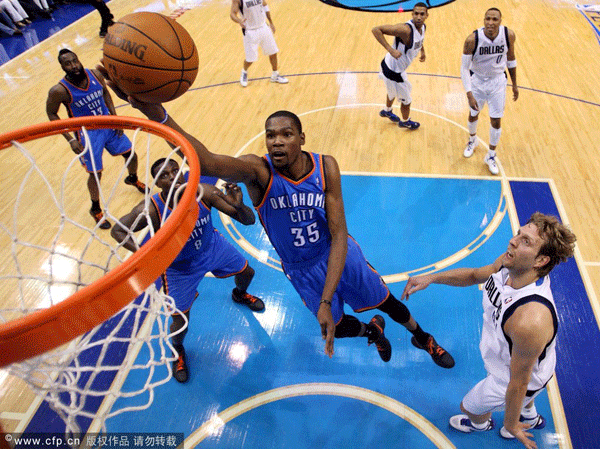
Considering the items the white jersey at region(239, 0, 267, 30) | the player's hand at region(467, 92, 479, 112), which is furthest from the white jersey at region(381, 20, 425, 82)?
the white jersey at region(239, 0, 267, 30)

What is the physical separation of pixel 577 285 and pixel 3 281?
5.38 m

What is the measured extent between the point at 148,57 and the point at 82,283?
3.66ft

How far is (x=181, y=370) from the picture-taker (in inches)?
138

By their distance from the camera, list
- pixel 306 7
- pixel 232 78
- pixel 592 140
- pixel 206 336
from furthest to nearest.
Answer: pixel 306 7 → pixel 232 78 → pixel 592 140 → pixel 206 336

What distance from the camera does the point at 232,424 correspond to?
3.24 metres

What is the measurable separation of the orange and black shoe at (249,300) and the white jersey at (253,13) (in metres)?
4.91

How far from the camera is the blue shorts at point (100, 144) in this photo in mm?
4754

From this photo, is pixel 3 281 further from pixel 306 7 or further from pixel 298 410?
pixel 306 7

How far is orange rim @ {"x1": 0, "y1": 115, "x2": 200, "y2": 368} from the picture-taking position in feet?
4.70

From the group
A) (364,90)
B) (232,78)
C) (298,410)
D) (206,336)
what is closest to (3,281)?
(206,336)

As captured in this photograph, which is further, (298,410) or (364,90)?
(364,90)

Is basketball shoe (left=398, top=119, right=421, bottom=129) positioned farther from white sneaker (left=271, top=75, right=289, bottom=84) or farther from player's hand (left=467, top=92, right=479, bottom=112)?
white sneaker (left=271, top=75, right=289, bottom=84)

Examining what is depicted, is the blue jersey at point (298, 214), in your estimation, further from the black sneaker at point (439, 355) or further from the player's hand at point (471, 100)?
the player's hand at point (471, 100)

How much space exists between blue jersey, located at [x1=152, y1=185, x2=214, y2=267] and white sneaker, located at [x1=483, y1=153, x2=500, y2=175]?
3.66 m
